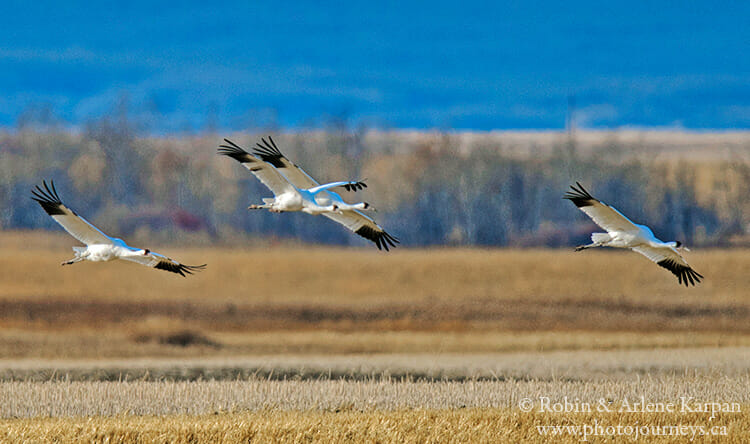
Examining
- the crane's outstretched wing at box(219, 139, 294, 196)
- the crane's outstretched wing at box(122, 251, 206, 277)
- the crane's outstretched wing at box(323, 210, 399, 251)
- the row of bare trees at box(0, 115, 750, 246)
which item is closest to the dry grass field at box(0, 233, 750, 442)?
the crane's outstretched wing at box(122, 251, 206, 277)

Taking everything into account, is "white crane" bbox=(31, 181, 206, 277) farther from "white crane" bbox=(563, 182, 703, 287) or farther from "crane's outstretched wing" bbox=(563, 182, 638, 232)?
"white crane" bbox=(563, 182, 703, 287)

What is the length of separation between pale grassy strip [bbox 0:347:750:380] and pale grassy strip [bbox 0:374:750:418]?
1.83 metres

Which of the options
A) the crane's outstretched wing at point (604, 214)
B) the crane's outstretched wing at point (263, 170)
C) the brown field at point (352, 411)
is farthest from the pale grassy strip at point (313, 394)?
the crane's outstretched wing at point (263, 170)

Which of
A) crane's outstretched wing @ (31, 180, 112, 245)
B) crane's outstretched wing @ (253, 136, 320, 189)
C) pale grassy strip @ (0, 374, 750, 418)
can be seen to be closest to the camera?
crane's outstretched wing @ (31, 180, 112, 245)

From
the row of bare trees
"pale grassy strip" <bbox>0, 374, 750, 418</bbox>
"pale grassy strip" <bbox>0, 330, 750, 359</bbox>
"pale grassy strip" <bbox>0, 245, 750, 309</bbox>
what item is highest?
the row of bare trees

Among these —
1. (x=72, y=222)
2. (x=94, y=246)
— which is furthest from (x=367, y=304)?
(x=72, y=222)

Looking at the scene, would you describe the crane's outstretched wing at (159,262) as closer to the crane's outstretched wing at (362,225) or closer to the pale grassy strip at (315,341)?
the crane's outstretched wing at (362,225)

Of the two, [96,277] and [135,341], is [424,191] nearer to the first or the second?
[96,277]

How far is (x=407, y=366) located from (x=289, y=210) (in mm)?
12869

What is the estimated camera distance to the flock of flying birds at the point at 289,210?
17125mm

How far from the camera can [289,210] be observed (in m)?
17.6

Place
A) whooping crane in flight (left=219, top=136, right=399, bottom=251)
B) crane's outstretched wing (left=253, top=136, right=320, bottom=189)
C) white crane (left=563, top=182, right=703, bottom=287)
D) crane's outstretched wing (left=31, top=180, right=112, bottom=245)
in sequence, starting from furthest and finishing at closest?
crane's outstretched wing (left=253, top=136, right=320, bottom=189) → white crane (left=563, top=182, right=703, bottom=287) → whooping crane in flight (left=219, top=136, right=399, bottom=251) → crane's outstretched wing (left=31, top=180, right=112, bottom=245)

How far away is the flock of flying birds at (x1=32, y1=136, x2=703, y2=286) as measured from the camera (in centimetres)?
1712

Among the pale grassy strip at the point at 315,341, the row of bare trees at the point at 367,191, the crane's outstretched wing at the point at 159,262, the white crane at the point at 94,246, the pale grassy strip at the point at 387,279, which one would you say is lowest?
the pale grassy strip at the point at 315,341
